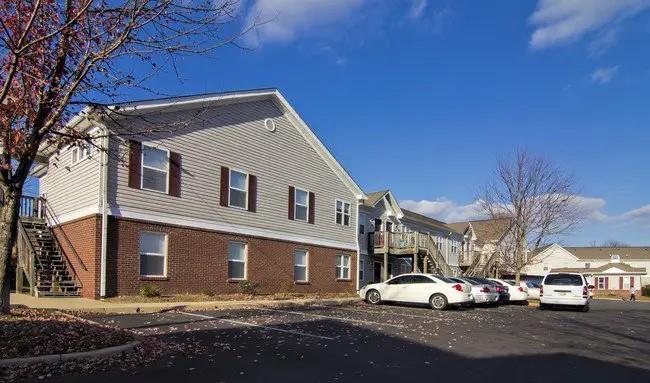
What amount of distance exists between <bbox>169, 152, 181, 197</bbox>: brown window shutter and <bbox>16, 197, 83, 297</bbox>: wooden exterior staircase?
4359 millimetres

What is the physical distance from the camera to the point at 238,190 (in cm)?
2431

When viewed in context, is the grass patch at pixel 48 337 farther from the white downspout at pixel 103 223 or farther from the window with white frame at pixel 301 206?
the window with white frame at pixel 301 206

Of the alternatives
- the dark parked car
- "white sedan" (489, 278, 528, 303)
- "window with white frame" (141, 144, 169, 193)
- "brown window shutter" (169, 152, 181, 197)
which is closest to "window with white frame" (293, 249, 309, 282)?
"brown window shutter" (169, 152, 181, 197)

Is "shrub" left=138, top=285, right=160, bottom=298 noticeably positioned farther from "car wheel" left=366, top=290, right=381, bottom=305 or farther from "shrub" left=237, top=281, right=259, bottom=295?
"car wheel" left=366, top=290, right=381, bottom=305

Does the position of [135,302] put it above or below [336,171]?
below

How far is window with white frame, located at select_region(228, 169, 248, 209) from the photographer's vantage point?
2395cm

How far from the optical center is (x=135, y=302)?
58.4 feet

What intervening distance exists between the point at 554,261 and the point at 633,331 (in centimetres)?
7693

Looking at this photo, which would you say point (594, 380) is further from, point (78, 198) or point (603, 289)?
point (603, 289)

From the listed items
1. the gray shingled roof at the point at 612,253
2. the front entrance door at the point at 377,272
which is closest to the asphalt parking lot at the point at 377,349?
the front entrance door at the point at 377,272

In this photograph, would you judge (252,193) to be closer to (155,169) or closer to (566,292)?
(155,169)

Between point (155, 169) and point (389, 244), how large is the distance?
1855 cm

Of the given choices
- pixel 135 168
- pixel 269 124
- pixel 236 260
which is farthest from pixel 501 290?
pixel 135 168

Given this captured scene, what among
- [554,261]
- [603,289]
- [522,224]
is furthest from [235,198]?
[554,261]
